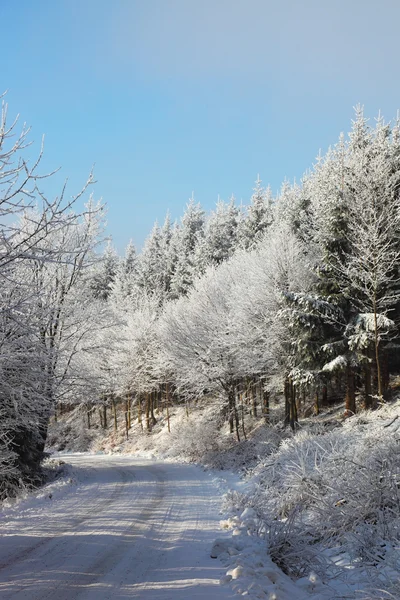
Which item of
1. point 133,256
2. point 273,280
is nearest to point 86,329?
point 273,280

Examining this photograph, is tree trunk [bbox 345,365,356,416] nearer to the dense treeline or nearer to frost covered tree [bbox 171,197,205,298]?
the dense treeline

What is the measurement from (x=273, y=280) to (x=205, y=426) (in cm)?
999

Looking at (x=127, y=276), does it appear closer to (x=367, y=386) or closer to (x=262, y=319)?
(x=262, y=319)

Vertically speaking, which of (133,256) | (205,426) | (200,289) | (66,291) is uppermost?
(133,256)

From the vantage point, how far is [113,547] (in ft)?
23.7

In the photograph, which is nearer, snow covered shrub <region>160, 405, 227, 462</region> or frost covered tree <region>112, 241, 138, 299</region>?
snow covered shrub <region>160, 405, 227, 462</region>

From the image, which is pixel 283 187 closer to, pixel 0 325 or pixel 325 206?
pixel 325 206

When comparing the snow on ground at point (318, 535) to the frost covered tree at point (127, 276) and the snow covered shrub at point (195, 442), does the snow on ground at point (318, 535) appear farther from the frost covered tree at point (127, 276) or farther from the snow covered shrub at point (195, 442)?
the frost covered tree at point (127, 276)

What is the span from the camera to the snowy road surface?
5.36m

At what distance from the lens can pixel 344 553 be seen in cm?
638

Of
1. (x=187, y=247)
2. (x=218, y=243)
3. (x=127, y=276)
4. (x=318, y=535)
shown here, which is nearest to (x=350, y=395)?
(x=318, y=535)

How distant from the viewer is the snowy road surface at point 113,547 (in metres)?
5.36

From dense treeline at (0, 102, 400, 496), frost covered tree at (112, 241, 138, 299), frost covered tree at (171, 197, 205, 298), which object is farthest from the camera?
frost covered tree at (112, 241, 138, 299)

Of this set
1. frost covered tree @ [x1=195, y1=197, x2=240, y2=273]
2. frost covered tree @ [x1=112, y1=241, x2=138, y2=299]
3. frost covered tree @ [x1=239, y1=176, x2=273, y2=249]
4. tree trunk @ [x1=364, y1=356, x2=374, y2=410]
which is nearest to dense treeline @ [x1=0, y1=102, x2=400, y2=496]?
tree trunk @ [x1=364, y1=356, x2=374, y2=410]
